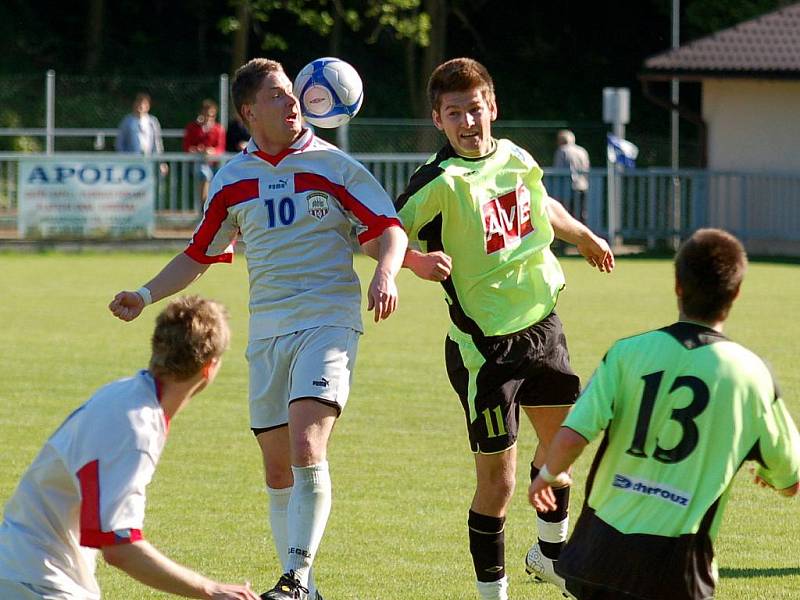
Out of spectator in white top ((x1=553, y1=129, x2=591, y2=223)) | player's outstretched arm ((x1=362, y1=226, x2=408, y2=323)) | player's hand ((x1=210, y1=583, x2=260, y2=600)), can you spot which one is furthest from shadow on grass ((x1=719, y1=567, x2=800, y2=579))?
spectator in white top ((x1=553, y1=129, x2=591, y2=223))

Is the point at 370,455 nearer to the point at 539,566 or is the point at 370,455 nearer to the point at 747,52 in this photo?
the point at 539,566

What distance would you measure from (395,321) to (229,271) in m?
6.00

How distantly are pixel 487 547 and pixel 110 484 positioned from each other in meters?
2.43

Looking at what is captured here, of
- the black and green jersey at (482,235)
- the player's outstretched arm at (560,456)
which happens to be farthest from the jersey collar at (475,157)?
the player's outstretched arm at (560,456)

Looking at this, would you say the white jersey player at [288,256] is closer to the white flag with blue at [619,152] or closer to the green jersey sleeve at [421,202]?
the green jersey sleeve at [421,202]

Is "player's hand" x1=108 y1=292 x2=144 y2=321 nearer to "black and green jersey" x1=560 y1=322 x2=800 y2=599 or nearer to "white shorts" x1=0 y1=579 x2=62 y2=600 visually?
"white shorts" x1=0 y1=579 x2=62 y2=600

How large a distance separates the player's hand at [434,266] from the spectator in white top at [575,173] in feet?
64.2

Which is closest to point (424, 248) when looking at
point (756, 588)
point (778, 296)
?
point (756, 588)

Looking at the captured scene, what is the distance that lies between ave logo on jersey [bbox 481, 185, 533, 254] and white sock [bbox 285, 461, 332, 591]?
114 cm

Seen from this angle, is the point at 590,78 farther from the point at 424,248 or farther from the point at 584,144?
the point at 424,248

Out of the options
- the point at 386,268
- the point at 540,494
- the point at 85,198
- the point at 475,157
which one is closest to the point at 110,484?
the point at 540,494

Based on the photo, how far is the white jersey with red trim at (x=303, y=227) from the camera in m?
5.99

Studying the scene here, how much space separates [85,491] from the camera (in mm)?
3885

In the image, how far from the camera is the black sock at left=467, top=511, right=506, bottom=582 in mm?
5965
